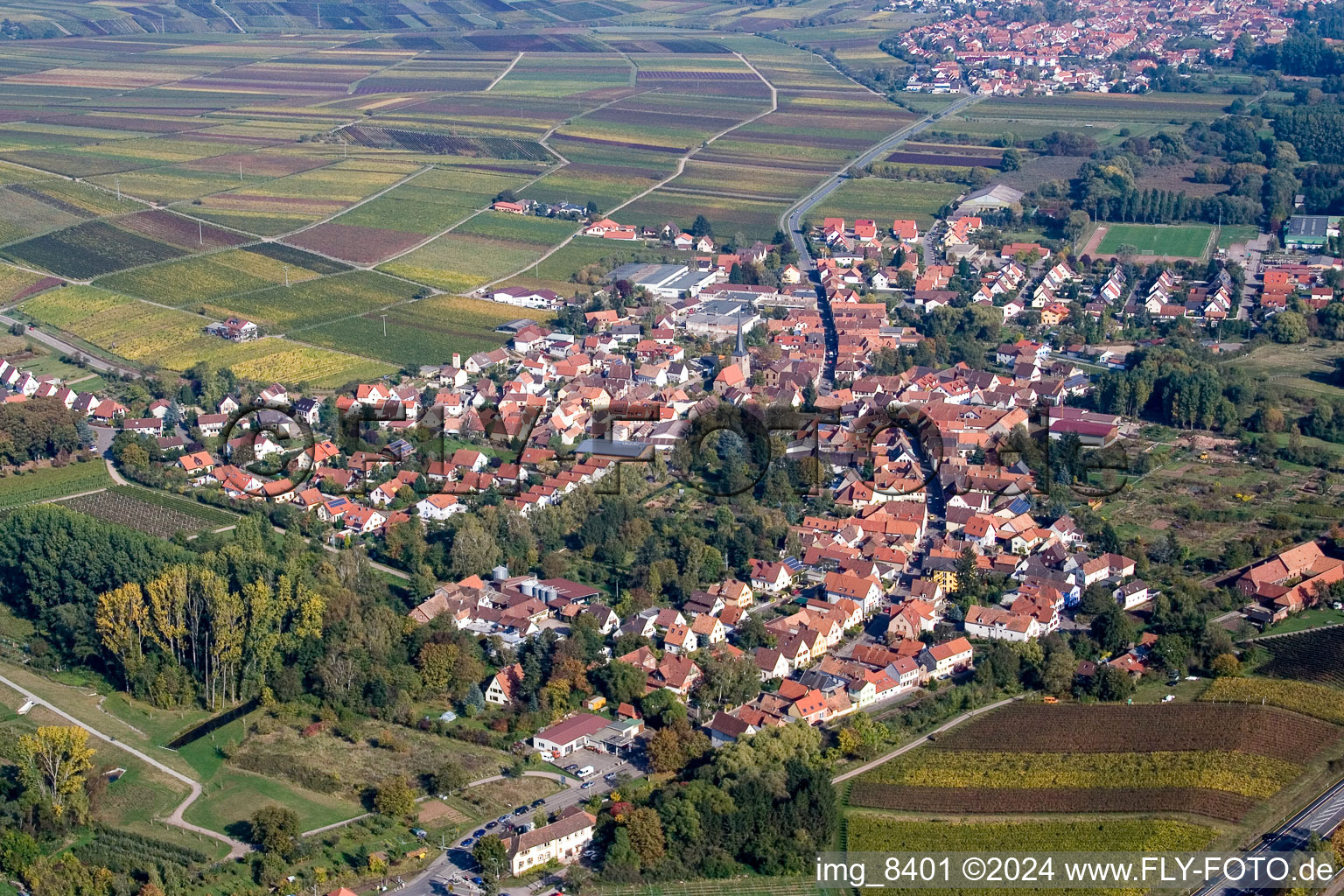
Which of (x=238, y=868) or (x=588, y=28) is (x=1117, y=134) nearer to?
(x=588, y=28)

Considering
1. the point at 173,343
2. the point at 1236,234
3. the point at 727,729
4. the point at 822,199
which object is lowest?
the point at 727,729

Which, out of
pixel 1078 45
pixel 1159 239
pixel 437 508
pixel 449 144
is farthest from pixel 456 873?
pixel 1078 45

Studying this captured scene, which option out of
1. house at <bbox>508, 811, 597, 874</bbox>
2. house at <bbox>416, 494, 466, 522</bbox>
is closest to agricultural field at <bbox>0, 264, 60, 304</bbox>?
house at <bbox>416, 494, 466, 522</bbox>

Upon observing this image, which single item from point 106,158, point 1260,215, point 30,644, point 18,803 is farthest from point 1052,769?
point 106,158

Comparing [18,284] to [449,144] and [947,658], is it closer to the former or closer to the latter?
[449,144]

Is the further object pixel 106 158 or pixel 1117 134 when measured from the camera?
pixel 1117 134

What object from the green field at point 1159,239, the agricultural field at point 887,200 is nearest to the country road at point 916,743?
the green field at point 1159,239
